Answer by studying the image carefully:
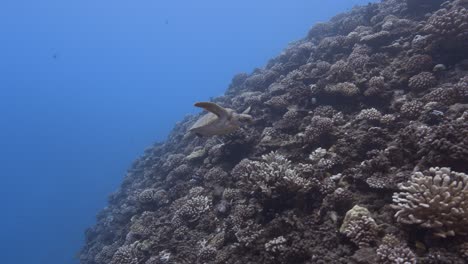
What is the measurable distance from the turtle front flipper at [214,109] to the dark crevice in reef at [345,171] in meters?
1.45

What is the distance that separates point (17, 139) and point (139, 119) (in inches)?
2199

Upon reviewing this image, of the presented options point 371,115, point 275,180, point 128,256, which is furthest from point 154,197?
point 371,115

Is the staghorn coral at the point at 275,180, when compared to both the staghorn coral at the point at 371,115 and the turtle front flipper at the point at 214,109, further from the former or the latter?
the staghorn coral at the point at 371,115

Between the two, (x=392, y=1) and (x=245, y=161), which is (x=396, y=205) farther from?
(x=392, y=1)

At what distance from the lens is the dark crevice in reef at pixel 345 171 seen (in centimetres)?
436

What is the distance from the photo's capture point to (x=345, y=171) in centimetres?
627

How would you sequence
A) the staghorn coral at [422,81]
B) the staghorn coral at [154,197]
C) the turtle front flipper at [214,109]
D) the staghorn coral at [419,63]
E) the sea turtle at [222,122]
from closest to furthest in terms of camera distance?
the turtle front flipper at [214,109] → the sea turtle at [222,122] → the staghorn coral at [422,81] → the staghorn coral at [419,63] → the staghorn coral at [154,197]

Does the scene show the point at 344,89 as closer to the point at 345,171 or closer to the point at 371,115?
the point at 371,115

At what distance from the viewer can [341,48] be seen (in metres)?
13.0

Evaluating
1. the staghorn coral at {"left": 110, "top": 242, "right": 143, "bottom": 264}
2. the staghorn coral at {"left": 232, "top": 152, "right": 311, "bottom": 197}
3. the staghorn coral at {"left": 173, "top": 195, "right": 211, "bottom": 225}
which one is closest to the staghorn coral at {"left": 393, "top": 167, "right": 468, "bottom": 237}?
the staghorn coral at {"left": 232, "top": 152, "right": 311, "bottom": 197}

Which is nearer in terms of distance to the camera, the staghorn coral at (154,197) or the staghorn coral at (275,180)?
the staghorn coral at (275,180)

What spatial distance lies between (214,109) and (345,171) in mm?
3165

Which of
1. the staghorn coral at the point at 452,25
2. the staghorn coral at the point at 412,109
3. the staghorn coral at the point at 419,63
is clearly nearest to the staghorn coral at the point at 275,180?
the staghorn coral at the point at 412,109

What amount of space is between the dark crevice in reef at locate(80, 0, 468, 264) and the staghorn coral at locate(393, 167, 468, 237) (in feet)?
0.05
